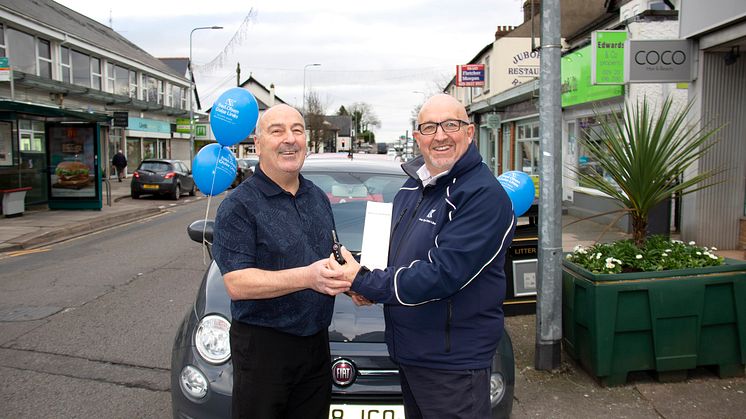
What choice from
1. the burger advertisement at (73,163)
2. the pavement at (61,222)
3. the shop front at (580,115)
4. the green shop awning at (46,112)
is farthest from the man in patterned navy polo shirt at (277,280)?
the burger advertisement at (73,163)

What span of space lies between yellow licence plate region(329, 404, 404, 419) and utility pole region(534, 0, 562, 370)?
2118 millimetres

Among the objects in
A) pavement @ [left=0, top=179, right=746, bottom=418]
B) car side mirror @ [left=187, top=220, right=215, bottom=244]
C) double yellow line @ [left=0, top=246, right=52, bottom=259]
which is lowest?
pavement @ [left=0, top=179, right=746, bottom=418]

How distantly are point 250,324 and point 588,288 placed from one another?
2803 millimetres

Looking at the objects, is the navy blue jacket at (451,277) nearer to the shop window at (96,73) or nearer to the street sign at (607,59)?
the street sign at (607,59)

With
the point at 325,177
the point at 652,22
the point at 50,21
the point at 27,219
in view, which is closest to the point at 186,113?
the point at 50,21

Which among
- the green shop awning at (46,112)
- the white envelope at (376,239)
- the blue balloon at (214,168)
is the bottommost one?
the white envelope at (376,239)

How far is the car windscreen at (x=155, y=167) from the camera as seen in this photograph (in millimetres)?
21531

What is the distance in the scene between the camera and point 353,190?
14.7ft

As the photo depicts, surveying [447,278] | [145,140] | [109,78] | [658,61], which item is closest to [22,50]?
[109,78]

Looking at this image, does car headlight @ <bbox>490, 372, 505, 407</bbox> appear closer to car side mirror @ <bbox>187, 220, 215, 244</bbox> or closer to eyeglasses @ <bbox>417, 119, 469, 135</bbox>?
eyeglasses @ <bbox>417, 119, 469, 135</bbox>

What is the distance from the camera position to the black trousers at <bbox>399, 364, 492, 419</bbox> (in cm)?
223

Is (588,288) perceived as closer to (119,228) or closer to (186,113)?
(119,228)

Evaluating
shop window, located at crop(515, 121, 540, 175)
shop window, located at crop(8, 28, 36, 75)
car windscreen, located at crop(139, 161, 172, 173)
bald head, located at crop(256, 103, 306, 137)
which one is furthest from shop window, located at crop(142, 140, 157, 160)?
bald head, located at crop(256, 103, 306, 137)

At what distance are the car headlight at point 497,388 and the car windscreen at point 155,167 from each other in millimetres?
20563
